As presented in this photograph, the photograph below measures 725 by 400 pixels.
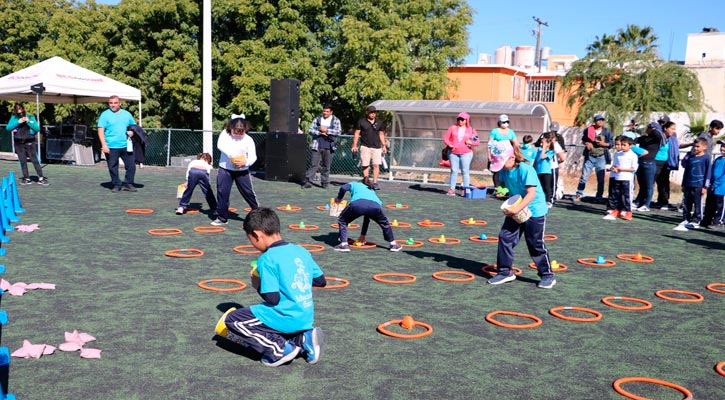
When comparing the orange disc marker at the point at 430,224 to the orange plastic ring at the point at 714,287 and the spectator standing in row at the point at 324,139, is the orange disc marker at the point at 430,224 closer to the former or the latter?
the orange plastic ring at the point at 714,287

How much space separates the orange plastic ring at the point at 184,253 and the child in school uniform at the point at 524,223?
12.1 ft

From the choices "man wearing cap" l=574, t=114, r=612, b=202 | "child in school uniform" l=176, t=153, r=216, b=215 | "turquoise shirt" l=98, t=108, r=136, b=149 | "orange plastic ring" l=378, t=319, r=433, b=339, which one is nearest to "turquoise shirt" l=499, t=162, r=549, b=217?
"orange plastic ring" l=378, t=319, r=433, b=339

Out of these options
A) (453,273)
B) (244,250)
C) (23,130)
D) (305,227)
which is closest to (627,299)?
(453,273)

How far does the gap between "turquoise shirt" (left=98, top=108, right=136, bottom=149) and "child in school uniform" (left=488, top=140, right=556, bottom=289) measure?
31.5ft

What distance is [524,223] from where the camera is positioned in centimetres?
795

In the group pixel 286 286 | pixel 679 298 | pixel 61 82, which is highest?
pixel 61 82

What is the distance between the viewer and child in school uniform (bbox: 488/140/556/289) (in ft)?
25.4

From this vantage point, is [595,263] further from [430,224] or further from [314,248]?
[314,248]

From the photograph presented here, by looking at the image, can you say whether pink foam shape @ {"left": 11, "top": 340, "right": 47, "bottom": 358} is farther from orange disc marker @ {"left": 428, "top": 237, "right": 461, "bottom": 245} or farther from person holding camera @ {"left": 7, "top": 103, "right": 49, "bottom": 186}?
person holding camera @ {"left": 7, "top": 103, "right": 49, "bottom": 186}

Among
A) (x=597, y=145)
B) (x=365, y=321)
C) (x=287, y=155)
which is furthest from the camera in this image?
(x=287, y=155)

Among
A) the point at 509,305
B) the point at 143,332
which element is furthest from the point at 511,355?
the point at 143,332

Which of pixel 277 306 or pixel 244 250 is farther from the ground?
pixel 277 306

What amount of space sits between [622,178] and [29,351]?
11657 millimetres

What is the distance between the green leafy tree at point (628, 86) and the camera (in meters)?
33.2
